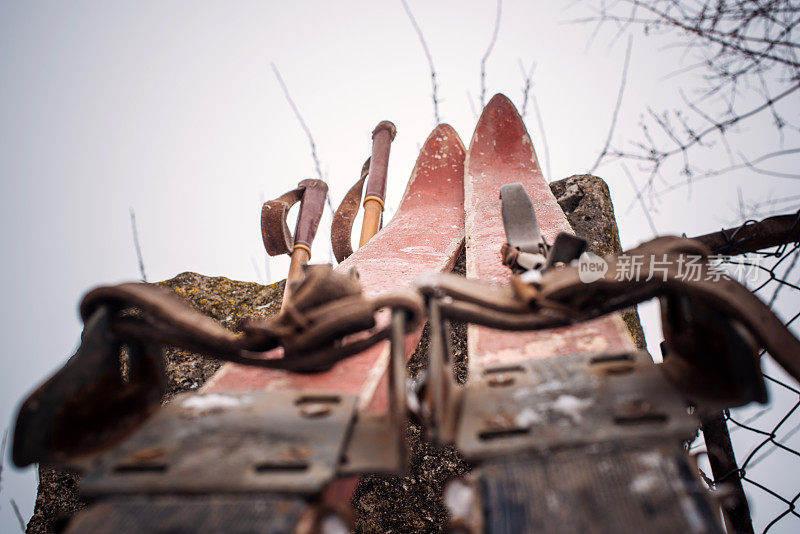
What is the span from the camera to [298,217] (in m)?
3.03

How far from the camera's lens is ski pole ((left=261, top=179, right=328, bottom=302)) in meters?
A: 2.65

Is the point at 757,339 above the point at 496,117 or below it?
below

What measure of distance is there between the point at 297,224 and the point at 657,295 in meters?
2.46

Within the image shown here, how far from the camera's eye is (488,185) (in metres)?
2.40

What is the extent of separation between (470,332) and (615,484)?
0.62 meters

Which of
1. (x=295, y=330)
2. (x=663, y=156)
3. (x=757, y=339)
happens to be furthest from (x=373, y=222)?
(x=757, y=339)

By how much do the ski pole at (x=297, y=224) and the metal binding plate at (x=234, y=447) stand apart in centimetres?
150

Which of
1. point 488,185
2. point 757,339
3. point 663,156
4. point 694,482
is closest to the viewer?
point 694,482

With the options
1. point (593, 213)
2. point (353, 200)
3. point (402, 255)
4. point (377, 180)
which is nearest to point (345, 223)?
point (353, 200)

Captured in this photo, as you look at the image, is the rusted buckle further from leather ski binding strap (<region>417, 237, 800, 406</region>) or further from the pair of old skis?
leather ski binding strap (<region>417, 237, 800, 406</region>)

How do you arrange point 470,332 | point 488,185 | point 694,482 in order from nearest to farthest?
point 694,482, point 470,332, point 488,185

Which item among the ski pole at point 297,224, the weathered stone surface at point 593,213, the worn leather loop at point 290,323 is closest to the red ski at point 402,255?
the worn leather loop at point 290,323

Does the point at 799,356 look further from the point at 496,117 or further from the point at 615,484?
the point at 496,117

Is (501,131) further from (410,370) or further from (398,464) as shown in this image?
(398,464)
